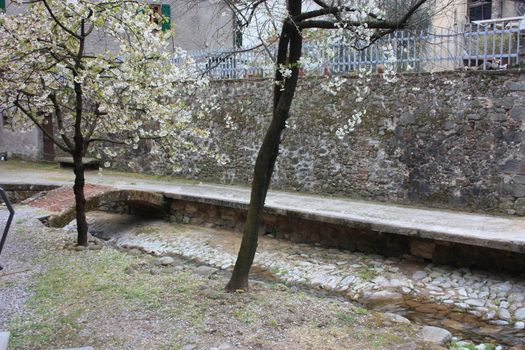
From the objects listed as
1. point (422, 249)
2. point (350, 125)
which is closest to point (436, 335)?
point (422, 249)

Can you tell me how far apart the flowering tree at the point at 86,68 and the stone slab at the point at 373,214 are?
2731mm

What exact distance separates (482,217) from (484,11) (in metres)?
10.2

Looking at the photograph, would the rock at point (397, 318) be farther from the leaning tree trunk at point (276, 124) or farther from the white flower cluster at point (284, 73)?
the white flower cluster at point (284, 73)

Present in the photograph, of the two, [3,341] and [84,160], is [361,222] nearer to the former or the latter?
[3,341]

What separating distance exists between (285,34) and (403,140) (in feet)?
16.9

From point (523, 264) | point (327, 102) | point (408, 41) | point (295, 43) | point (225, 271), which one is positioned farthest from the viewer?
point (327, 102)

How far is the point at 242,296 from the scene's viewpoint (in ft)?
18.7

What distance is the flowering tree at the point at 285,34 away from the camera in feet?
16.5

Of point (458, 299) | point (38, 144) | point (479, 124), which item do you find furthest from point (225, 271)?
point (38, 144)

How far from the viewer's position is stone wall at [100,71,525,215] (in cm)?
859

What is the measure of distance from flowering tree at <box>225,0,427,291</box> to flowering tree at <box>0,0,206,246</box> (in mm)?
1924

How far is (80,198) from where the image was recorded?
762 centimetres

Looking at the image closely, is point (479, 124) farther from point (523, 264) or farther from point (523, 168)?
point (523, 264)

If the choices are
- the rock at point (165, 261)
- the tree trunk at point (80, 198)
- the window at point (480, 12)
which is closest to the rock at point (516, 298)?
the rock at point (165, 261)
